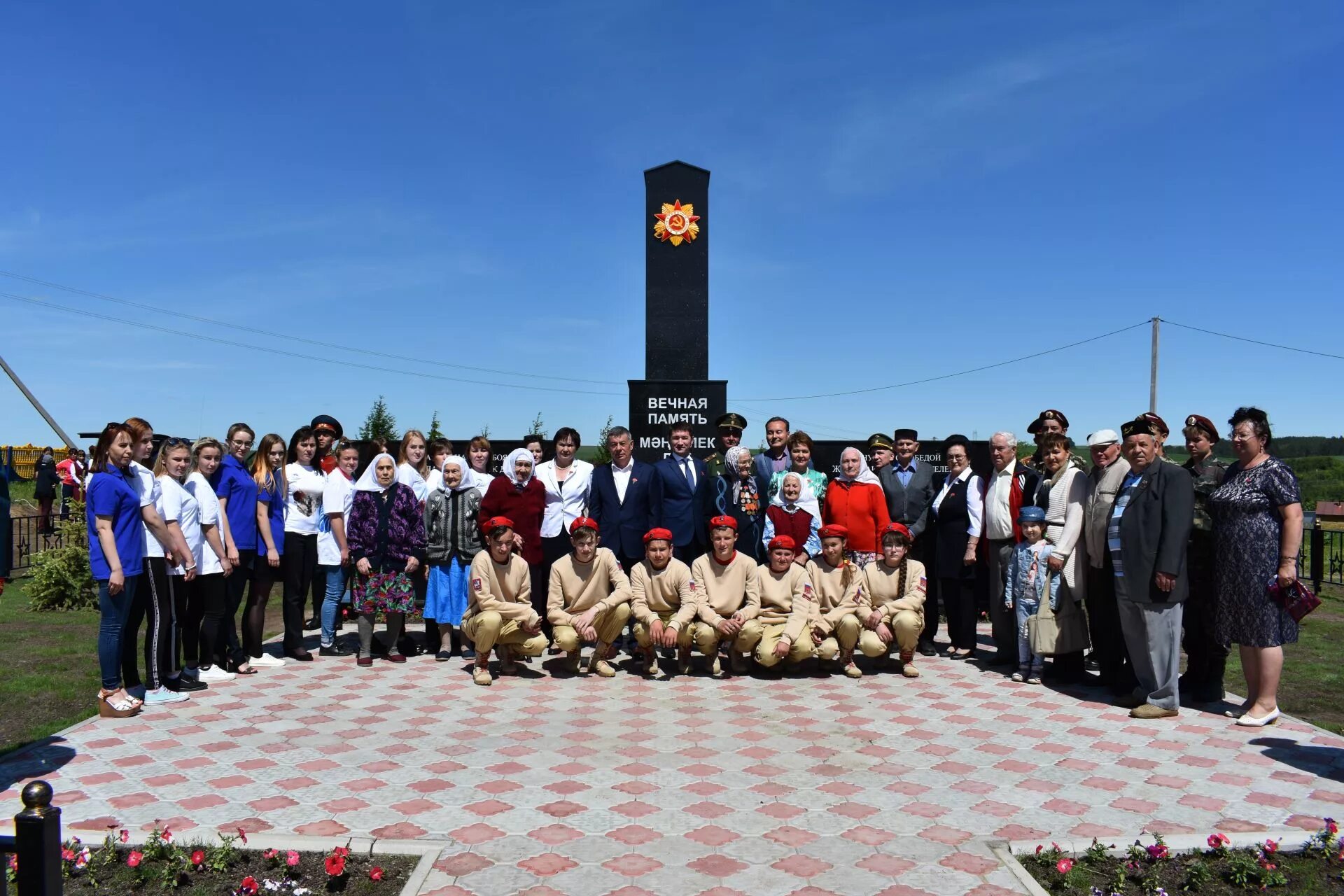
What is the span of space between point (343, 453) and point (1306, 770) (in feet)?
21.7

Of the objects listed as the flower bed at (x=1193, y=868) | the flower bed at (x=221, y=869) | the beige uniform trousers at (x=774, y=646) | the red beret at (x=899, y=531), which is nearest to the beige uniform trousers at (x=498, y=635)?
the beige uniform trousers at (x=774, y=646)

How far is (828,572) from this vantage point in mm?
6859

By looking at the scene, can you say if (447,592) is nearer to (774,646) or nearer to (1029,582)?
(774,646)

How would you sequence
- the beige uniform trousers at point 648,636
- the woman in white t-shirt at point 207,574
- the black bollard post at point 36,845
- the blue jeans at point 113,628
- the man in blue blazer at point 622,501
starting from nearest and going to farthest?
the black bollard post at point 36,845
the blue jeans at point 113,628
the woman in white t-shirt at point 207,574
the beige uniform trousers at point 648,636
the man in blue blazer at point 622,501

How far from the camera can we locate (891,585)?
6930 mm

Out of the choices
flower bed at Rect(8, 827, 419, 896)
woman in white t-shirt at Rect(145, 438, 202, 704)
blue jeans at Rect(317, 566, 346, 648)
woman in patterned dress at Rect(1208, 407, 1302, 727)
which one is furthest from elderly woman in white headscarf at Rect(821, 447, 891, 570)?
woman in white t-shirt at Rect(145, 438, 202, 704)

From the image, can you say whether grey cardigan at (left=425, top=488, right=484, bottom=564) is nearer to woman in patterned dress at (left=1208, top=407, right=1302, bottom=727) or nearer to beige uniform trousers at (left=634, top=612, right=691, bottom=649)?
beige uniform trousers at (left=634, top=612, right=691, bottom=649)

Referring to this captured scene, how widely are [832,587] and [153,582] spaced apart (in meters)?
4.65

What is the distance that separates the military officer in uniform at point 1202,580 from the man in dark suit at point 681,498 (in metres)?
3.50

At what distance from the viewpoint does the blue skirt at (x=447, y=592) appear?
7.28 metres

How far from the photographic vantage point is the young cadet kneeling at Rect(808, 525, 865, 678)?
6.64m

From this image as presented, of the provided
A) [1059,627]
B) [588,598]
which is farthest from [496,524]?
[1059,627]

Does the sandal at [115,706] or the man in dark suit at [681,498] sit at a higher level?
the man in dark suit at [681,498]

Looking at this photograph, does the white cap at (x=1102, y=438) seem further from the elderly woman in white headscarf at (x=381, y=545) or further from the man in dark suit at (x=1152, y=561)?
the elderly woman in white headscarf at (x=381, y=545)
